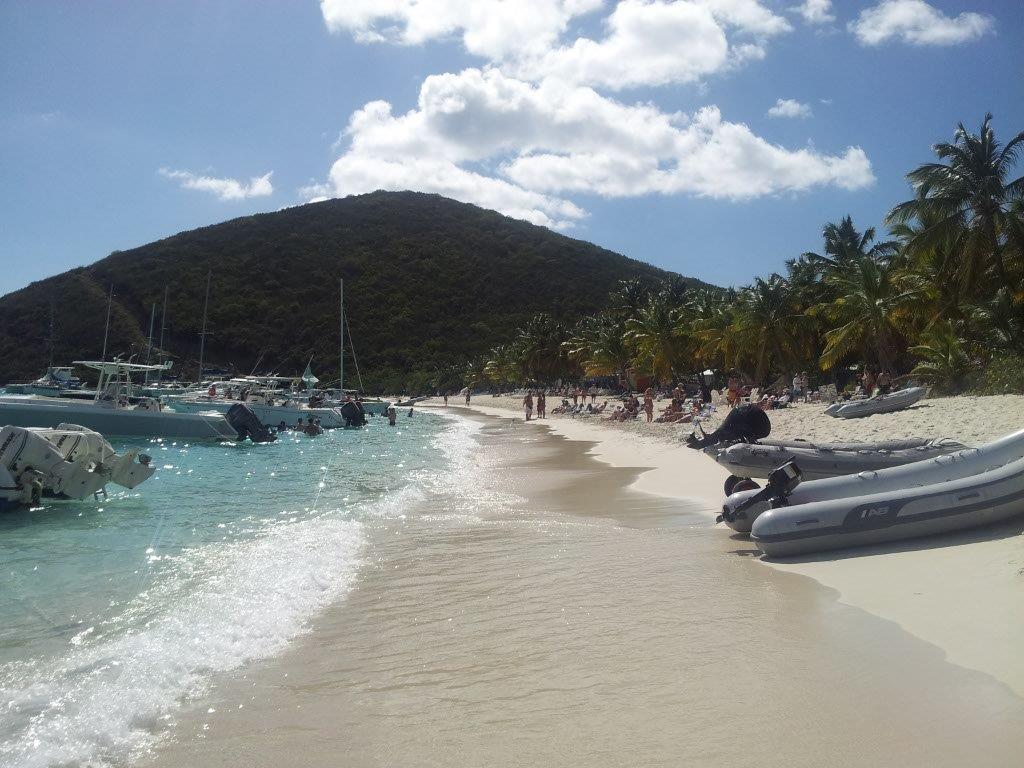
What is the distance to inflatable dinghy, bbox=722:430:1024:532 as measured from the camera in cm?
705

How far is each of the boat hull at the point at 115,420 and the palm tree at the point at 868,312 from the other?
903 inches

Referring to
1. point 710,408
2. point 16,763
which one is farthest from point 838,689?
point 710,408

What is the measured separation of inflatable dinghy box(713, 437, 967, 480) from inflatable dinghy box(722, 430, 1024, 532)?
1374 millimetres

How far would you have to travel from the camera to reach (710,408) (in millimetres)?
25016

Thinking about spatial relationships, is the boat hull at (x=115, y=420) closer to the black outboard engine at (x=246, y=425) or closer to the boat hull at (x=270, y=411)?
the black outboard engine at (x=246, y=425)

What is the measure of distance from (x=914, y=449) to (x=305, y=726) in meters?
8.09

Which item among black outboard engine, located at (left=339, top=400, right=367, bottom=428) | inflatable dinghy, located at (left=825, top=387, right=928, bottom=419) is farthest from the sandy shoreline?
black outboard engine, located at (left=339, top=400, right=367, bottom=428)

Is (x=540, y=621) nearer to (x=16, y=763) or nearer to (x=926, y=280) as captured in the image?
(x=16, y=763)

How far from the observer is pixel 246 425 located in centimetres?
2684

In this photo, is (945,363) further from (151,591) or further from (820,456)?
(151,591)

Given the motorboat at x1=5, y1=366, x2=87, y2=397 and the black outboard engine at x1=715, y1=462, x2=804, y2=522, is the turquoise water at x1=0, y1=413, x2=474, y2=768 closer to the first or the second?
the black outboard engine at x1=715, y1=462, x2=804, y2=522

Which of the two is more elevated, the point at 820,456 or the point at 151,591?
the point at 820,456

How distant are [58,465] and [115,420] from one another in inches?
589

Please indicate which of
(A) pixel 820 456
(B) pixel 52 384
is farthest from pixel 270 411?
(A) pixel 820 456
